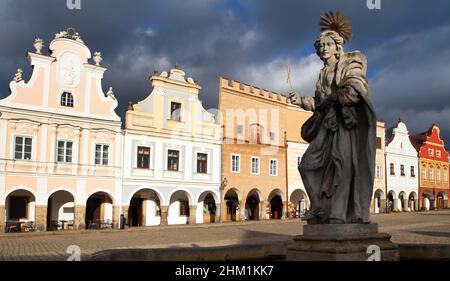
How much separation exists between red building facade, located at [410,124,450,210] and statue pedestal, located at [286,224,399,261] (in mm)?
48775

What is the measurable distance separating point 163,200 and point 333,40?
26.2 metres

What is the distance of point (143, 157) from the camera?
30.9 meters

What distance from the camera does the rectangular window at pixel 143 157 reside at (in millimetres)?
30656

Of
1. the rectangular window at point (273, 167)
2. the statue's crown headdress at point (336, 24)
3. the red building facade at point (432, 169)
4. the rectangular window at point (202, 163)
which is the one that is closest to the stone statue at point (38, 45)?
the rectangular window at point (202, 163)

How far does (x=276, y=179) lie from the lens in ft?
125

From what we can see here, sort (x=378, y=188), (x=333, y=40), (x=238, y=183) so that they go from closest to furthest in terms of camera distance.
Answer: (x=333, y=40)
(x=238, y=183)
(x=378, y=188)

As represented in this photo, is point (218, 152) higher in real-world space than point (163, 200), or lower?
higher

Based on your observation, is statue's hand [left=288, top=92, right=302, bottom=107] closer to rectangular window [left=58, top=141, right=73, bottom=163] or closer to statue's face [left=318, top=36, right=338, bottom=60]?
statue's face [left=318, top=36, right=338, bottom=60]

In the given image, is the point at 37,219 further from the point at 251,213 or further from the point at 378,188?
the point at 378,188

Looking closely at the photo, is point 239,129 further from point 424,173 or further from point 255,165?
point 424,173

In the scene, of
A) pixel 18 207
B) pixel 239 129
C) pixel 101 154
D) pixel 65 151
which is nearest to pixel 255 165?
pixel 239 129

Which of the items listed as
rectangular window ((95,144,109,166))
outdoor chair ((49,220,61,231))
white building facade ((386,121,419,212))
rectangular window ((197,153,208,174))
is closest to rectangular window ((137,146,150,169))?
rectangular window ((95,144,109,166))

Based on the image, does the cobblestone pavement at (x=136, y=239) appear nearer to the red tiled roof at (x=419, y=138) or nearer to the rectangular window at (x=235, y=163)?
the rectangular window at (x=235, y=163)
